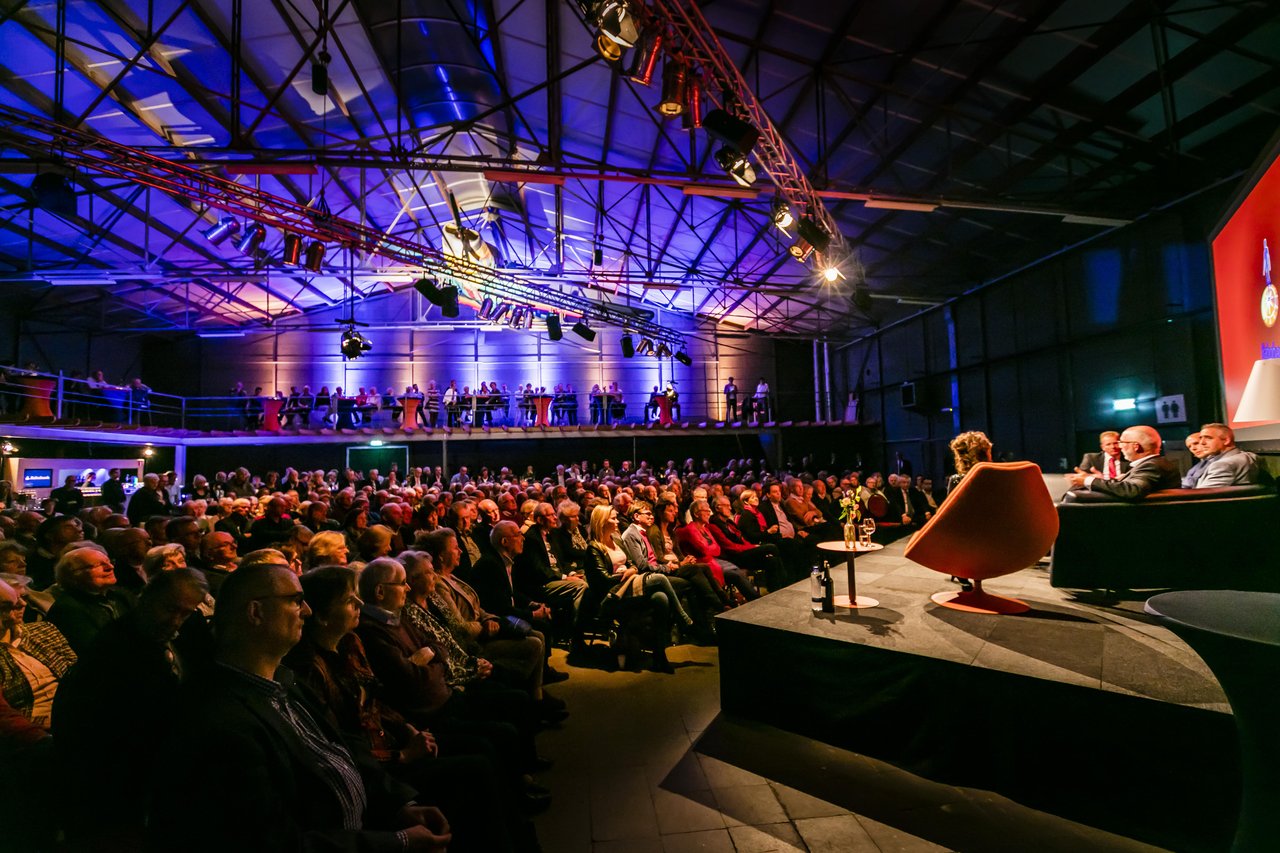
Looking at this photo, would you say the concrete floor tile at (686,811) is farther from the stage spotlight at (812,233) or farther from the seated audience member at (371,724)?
the stage spotlight at (812,233)

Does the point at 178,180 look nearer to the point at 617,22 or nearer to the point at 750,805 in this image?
the point at 617,22

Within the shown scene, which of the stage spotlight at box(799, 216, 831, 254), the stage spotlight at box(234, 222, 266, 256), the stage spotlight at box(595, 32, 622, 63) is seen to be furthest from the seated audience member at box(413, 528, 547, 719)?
the stage spotlight at box(234, 222, 266, 256)

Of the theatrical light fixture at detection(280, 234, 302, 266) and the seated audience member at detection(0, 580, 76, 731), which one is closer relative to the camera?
→ the seated audience member at detection(0, 580, 76, 731)

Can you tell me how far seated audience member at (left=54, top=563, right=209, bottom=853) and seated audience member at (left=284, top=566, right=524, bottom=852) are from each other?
1.15 ft

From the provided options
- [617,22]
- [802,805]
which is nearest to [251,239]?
[617,22]

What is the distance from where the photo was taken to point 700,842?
2111mm

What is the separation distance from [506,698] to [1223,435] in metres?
4.85

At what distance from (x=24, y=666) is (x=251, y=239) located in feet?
29.7

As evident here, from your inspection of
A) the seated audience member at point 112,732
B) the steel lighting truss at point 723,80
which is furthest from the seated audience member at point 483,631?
the steel lighting truss at point 723,80

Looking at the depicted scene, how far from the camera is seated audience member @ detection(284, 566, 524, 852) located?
69.3 inches

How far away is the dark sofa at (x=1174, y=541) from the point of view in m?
3.06

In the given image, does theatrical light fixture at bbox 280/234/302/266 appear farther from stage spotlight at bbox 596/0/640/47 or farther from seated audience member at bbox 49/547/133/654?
seated audience member at bbox 49/547/133/654

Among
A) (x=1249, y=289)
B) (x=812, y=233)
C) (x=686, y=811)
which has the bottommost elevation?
(x=686, y=811)

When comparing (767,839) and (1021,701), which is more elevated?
(1021,701)
